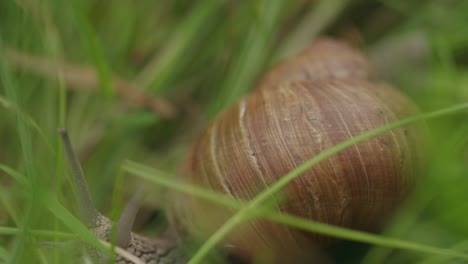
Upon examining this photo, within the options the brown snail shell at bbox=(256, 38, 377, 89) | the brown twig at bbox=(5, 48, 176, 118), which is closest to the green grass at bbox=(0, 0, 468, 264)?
the brown twig at bbox=(5, 48, 176, 118)

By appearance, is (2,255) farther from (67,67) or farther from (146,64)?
(146,64)

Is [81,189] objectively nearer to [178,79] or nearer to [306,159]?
[306,159]

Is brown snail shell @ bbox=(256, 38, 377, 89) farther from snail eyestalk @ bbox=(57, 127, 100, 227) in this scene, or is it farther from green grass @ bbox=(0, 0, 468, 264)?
snail eyestalk @ bbox=(57, 127, 100, 227)

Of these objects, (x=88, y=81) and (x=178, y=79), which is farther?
(x=178, y=79)

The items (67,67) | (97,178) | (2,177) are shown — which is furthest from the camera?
(67,67)

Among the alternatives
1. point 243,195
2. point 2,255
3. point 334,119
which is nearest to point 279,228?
point 243,195

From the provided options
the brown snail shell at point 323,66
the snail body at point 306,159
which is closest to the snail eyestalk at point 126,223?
the snail body at point 306,159

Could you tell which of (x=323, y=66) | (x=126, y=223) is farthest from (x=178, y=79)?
(x=126, y=223)
